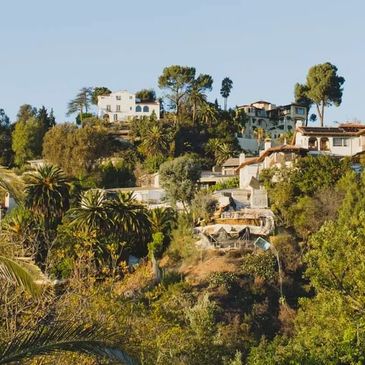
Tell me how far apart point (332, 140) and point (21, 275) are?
53.3 meters

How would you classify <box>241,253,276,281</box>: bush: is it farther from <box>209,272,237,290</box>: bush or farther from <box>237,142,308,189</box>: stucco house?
<box>237,142,308,189</box>: stucco house

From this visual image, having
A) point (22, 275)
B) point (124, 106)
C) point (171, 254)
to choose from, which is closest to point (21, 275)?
point (22, 275)

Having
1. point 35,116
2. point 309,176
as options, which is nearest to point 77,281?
point 309,176

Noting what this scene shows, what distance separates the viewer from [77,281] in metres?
20.0

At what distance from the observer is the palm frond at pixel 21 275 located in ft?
38.0

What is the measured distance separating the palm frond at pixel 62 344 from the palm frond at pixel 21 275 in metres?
1.44

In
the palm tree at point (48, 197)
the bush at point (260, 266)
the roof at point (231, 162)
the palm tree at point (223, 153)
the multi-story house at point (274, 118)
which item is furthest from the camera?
the multi-story house at point (274, 118)

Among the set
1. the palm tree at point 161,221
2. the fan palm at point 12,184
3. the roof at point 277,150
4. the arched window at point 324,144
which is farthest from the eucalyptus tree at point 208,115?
the fan palm at point 12,184

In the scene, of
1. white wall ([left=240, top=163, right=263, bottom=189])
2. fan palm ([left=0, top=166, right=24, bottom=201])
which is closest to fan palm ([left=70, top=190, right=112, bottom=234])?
white wall ([left=240, top=163, right=263, bottom=189])

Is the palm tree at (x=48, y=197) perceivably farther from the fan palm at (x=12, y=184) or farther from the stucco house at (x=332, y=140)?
the fan palm at (x=12, y=184)

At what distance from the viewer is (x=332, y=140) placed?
208ft

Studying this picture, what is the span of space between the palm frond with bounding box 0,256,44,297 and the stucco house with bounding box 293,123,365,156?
170ft

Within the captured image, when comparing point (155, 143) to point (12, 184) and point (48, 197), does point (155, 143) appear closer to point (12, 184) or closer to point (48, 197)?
point (48, 197)

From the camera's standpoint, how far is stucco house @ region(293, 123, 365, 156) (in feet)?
206
